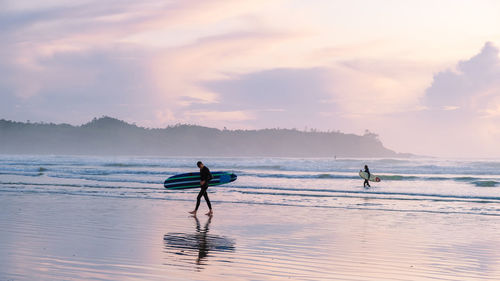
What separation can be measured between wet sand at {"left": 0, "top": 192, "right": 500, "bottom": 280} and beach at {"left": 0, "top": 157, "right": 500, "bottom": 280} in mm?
23

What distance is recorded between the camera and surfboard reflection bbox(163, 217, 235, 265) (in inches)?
404

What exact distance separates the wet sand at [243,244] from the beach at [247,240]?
0.02 meters

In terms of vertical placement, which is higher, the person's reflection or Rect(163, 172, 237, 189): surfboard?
Rect(163, 172, 237, 189): surfboard

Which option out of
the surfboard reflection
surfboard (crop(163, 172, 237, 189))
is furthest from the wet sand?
surfboard (crop(163, 172, 237, 189))

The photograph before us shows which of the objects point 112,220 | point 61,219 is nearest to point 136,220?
point 112,220

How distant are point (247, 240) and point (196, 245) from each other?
1.34 metres

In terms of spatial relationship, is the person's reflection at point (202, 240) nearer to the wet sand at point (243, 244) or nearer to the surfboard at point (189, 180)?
the wet sand at point (243, 244)

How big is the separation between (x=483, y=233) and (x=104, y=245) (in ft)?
31.6

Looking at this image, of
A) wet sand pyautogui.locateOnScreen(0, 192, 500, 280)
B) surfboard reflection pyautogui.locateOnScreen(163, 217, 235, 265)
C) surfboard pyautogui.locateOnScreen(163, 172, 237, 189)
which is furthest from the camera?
surfboard pyautogui.locateOnScreen(163, 172, 237, 189)

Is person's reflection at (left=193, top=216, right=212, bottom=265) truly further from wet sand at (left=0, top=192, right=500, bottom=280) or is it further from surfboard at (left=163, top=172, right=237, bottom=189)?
surfboard at (left=163, top=172, right=237, bottom=189)

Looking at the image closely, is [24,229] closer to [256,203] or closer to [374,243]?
[374,243]

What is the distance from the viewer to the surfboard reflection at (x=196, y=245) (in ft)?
33.7

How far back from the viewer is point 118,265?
9.12 metres

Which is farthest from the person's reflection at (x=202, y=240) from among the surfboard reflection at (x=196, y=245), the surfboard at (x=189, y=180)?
the surfboard at (x=189, y=180)
